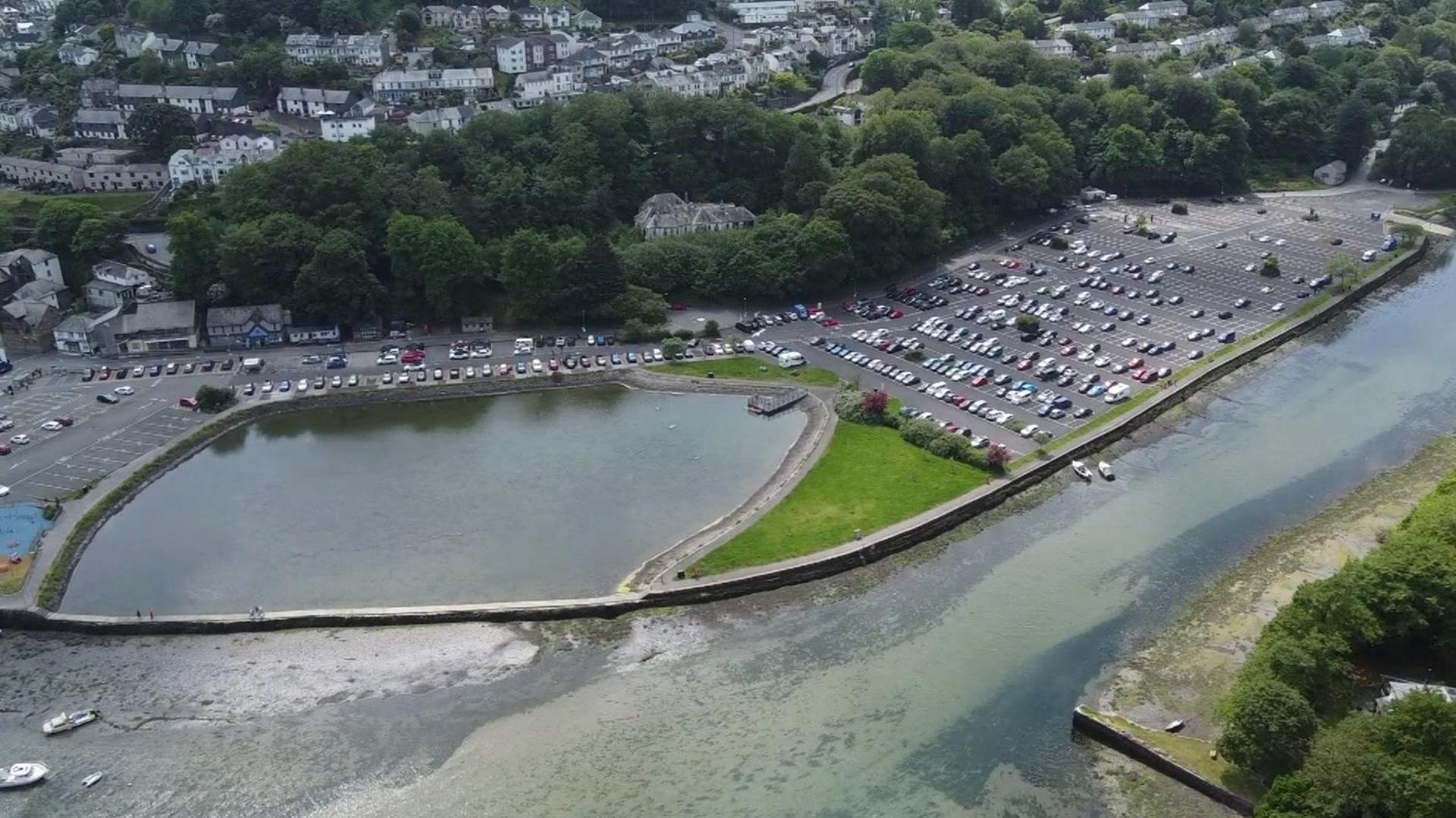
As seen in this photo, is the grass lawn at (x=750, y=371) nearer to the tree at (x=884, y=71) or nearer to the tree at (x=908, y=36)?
the tree at (x=884, y=71)

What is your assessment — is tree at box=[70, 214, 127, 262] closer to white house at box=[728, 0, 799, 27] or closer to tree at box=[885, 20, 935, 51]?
tree at box=[885, 20, 935, 51]

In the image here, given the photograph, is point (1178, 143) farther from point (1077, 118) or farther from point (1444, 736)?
point (1444, 736)

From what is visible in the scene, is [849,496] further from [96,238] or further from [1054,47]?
[1054,47]

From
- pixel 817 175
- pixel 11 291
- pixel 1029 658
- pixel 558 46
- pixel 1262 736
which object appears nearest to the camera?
pixel 1262 736

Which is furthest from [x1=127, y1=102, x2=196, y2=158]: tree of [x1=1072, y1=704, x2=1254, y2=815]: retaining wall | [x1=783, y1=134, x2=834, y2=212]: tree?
[x1=1072, y1=704, x2=1254, y2=815]: retaining wall

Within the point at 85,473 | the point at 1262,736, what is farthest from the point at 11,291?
the point at 1262,736

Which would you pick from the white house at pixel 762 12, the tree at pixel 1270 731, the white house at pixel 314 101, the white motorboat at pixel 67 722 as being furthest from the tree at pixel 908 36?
the white motorboat at pixel 67 722

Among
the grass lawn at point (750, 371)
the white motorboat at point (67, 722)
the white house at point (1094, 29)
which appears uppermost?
the white house at point (1094, 29)
